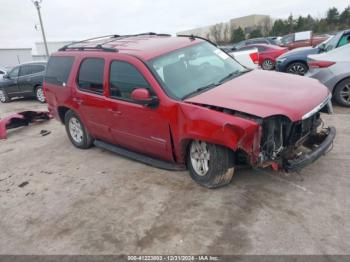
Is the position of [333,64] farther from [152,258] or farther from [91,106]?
[152,258]

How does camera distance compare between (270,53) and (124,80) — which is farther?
(270,53)

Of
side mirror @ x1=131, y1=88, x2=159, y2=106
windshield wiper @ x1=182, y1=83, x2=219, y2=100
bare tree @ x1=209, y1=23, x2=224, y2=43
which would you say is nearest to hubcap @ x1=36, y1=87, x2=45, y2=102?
side mirror @ x1=131, y1=88, x2=159, y2=106

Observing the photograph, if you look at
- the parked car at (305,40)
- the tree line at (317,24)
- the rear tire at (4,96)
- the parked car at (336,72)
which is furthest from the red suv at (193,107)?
the tree line at (317,24)

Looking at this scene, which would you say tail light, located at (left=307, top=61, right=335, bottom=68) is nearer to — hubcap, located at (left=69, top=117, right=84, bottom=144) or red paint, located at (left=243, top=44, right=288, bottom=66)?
hubcap, located at (left=69, top=117, right=84, bottom=144)

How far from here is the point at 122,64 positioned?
15.3 ft

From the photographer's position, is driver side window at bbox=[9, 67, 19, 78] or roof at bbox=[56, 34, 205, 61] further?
driver side window at bbox=[9, 67, 19, 78]

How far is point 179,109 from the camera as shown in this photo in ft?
12.9

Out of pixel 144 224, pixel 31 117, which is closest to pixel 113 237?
pixel 144 224

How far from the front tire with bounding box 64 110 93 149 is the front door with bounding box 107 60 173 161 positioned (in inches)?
46.1

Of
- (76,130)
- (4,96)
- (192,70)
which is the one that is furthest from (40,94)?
(192,70)

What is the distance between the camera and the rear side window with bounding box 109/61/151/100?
14.5 ft

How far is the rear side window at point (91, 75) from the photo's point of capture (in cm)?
507

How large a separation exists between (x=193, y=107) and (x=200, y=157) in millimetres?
674

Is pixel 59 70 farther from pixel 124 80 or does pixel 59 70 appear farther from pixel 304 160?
pixel 304 160
